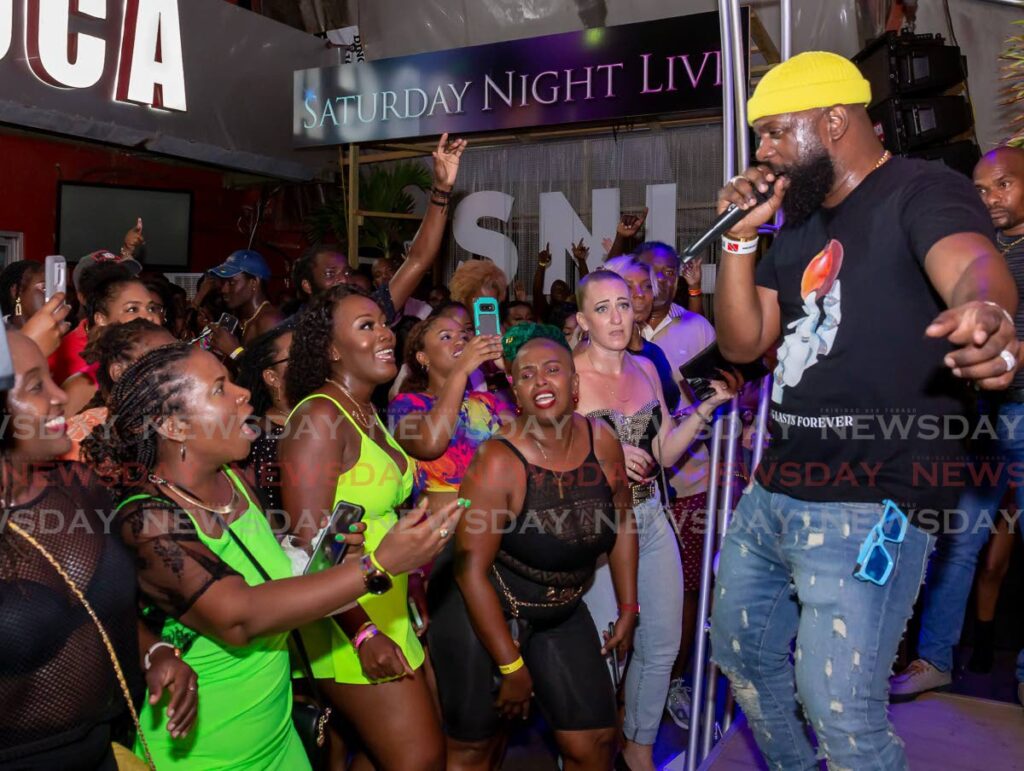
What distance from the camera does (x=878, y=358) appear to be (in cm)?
199

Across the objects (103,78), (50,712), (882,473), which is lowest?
(50,712)

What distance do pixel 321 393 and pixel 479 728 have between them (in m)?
1.17

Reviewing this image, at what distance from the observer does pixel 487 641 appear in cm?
276

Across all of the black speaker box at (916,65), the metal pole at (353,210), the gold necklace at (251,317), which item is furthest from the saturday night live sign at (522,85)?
the gold necklace at (251,317)

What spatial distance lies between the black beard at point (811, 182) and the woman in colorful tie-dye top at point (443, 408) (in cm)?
139

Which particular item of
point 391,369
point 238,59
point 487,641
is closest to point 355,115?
point 238,59

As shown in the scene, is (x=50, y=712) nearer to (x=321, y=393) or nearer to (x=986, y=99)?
(x=321, y=393)

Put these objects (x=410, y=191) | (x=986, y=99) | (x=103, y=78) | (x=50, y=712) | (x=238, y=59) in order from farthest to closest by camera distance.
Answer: (x=410, y=191) < (x=238, y=59) < (x=103, y=78) < (x=986, y=99) < (x=50, y=712)

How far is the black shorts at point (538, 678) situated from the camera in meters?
2.79

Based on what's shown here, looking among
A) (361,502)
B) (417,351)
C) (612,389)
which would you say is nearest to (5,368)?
(361,502)

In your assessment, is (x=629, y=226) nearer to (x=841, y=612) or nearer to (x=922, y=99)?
(x=922, y=99)

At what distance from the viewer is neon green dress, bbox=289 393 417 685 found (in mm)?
2529

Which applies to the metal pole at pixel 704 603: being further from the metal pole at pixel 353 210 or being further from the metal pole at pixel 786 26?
the metal pole at pixel 353 210

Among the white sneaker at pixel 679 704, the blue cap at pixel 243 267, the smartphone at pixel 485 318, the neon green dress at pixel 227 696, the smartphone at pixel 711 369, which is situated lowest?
the white sneaker at pixel 679 704
